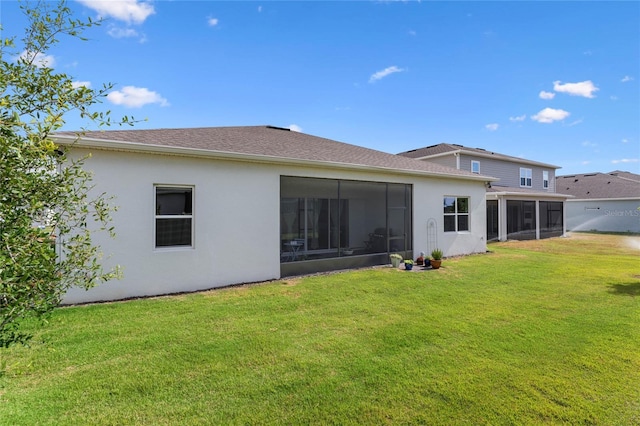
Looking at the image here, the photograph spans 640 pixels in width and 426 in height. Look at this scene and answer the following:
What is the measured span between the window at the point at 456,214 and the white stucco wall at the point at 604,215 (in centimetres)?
2436

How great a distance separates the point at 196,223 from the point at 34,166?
5.86 metres

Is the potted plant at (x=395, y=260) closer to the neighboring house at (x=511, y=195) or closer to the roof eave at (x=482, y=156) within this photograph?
the neighboring house at (x=511, y=195)

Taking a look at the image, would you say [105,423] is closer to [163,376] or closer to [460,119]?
[163,376]

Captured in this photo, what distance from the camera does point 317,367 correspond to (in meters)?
3.95

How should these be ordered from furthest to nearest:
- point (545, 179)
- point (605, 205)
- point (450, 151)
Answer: point (605, 205) < point (545, 179) < point (450, 151)

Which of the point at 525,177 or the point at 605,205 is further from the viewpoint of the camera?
the point at 605,205

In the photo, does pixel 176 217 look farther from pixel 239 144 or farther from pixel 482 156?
pixel 482 156

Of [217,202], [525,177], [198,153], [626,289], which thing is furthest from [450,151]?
[198,153]

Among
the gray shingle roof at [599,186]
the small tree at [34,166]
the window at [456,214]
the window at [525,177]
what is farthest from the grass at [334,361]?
the gray shingle roof at [599,186]

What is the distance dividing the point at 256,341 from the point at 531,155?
32.1 meters

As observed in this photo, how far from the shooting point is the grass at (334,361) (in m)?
3.06

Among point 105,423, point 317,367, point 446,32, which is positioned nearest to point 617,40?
point 446,32

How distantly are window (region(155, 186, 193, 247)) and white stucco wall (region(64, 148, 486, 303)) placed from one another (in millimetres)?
176

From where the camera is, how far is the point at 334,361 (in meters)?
4.11
